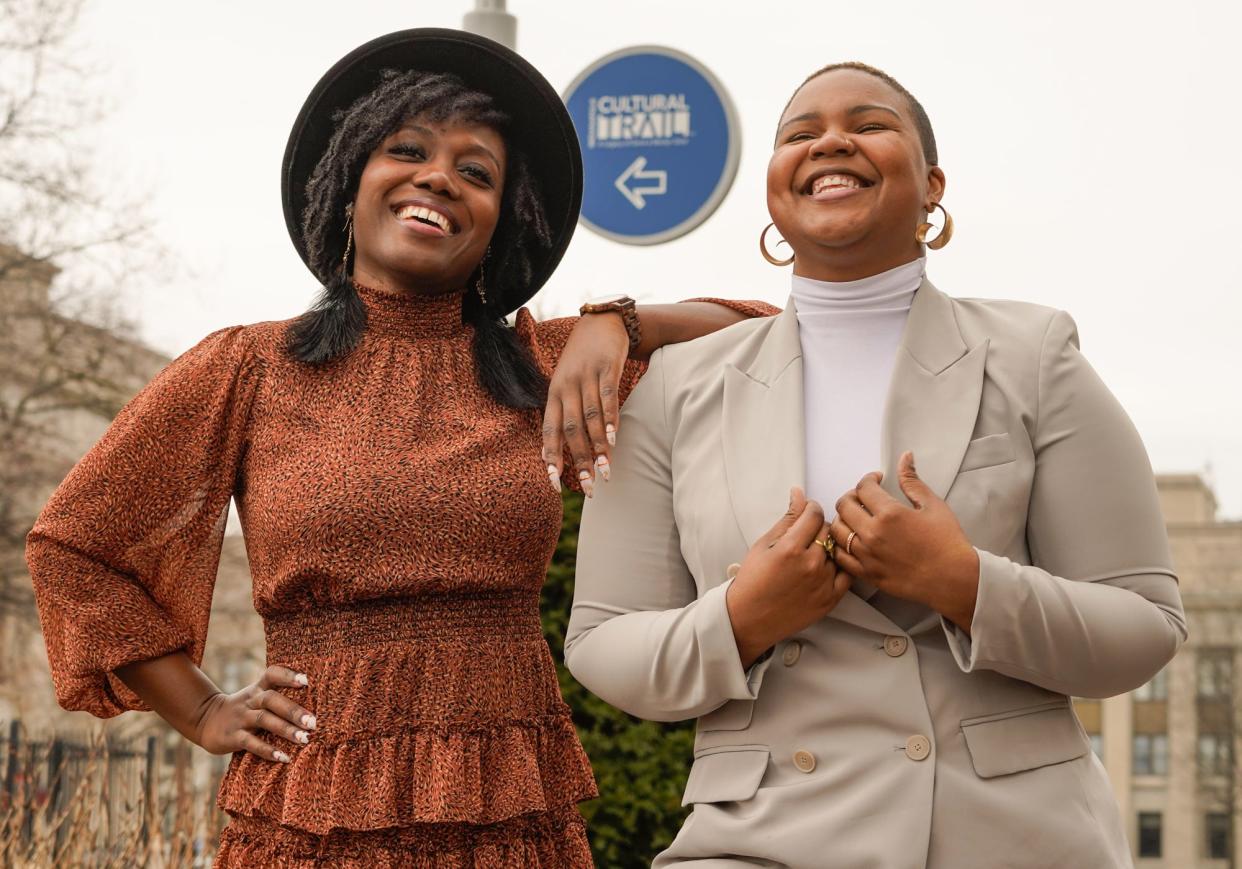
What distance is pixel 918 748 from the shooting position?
253 centimetres

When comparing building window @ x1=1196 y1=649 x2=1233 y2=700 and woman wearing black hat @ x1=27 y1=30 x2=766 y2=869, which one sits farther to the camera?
building window @ x1=1196 y1=649 x2=1233 y2=700

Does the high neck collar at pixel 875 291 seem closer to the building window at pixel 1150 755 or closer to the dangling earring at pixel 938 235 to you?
the dangling earring at pixel 938 235

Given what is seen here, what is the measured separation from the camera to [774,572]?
8.23ft

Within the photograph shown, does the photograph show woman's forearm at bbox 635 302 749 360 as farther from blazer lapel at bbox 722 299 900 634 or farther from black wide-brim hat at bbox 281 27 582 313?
blazer lapel at bbox 722 299 900 634

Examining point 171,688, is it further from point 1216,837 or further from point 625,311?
point 1216,837

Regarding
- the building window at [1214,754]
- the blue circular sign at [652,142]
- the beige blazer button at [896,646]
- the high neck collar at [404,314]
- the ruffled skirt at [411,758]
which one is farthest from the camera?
the building window at [1214,754]

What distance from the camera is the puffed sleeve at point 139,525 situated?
3336 millimetres

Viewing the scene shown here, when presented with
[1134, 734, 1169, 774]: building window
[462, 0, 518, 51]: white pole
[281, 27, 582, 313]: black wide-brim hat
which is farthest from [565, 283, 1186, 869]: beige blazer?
[1134, 734, 1169, 774]: building window

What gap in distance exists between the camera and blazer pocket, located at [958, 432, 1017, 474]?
2637 millimetres

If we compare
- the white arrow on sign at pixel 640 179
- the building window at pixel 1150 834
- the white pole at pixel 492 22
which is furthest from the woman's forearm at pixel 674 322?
the building window at pixel 1150 834

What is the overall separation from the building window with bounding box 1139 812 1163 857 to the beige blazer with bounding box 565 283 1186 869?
3021 inches

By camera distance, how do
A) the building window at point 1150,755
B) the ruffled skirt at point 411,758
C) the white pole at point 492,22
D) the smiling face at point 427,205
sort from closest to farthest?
the ruffled skirt at point 411,758 → the smiling face at point 427,205 → the white pole at point 492,22 → the building window at point 1150,755

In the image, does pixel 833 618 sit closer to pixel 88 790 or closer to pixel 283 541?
pixel 283 541

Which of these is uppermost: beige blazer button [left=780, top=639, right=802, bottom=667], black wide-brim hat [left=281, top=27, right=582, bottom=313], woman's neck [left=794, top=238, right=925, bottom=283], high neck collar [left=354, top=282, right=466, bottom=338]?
black wide-brim hat [left=281, top=27, right=582, bottom=313]
